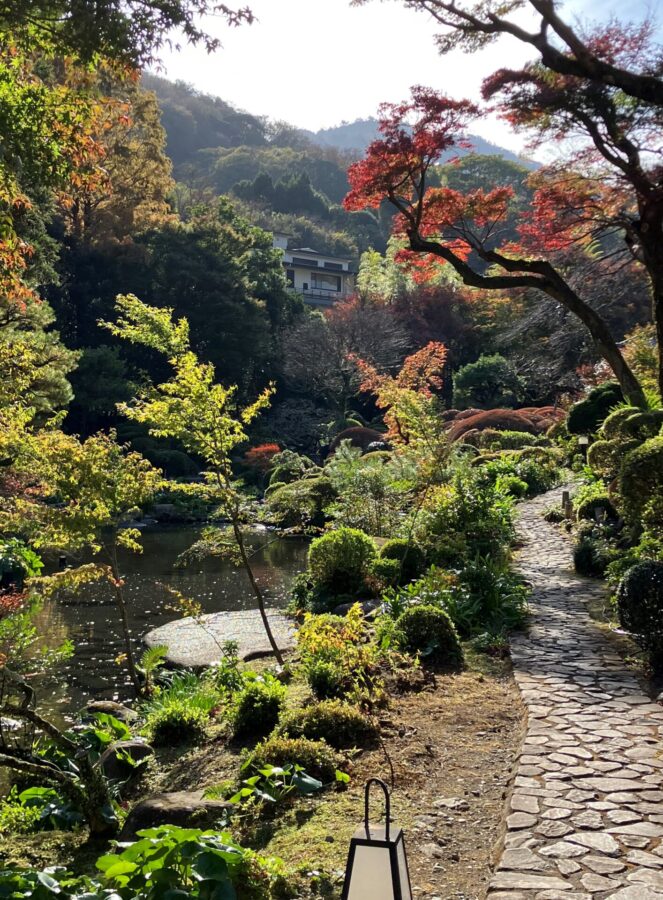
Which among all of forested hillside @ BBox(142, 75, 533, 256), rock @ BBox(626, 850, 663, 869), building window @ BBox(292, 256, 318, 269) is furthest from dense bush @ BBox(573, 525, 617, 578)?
building window @ BBox(292, 256, 318, 269)

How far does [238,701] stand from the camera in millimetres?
5391

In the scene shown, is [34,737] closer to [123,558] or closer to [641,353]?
[123,558]

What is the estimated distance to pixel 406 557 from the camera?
30.4 feet

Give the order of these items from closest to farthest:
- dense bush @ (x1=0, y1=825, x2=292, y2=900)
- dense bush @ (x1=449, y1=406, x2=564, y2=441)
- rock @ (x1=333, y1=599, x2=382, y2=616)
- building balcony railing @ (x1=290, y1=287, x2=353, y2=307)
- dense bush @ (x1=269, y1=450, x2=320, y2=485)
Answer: dense bush @ (x1=0, y1=825, x2=292, y2=900)
rock @ (x1=333, y1=599, x2=382, y2=616)
dense bush @ (x1=449, y1=406, x2=564, y2=441)
dense bush @ (x1=269, y1=450, x2=320, y2=485)
building balcony railing @ (x1=290, y1=287, x2=353, y2=307)

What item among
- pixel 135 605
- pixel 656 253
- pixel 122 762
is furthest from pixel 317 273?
pixel 122 762

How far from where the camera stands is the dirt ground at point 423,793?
3.26 metres

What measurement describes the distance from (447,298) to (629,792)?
31.9m

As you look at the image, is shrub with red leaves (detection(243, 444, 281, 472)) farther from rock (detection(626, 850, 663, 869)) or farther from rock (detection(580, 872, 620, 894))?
rock (detection(580, 872, 620, 894))

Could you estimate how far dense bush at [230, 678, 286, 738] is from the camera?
17.3 feet

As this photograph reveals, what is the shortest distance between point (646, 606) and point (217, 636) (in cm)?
558

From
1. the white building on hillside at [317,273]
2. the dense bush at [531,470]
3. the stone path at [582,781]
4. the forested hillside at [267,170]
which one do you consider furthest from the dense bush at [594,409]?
the white building on hillside at [317,273]

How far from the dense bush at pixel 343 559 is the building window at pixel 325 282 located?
41711mm

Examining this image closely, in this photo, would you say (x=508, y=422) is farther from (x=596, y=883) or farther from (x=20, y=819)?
(x=596, y=883)

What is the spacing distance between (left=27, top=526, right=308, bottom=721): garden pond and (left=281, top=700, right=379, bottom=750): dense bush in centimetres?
246
